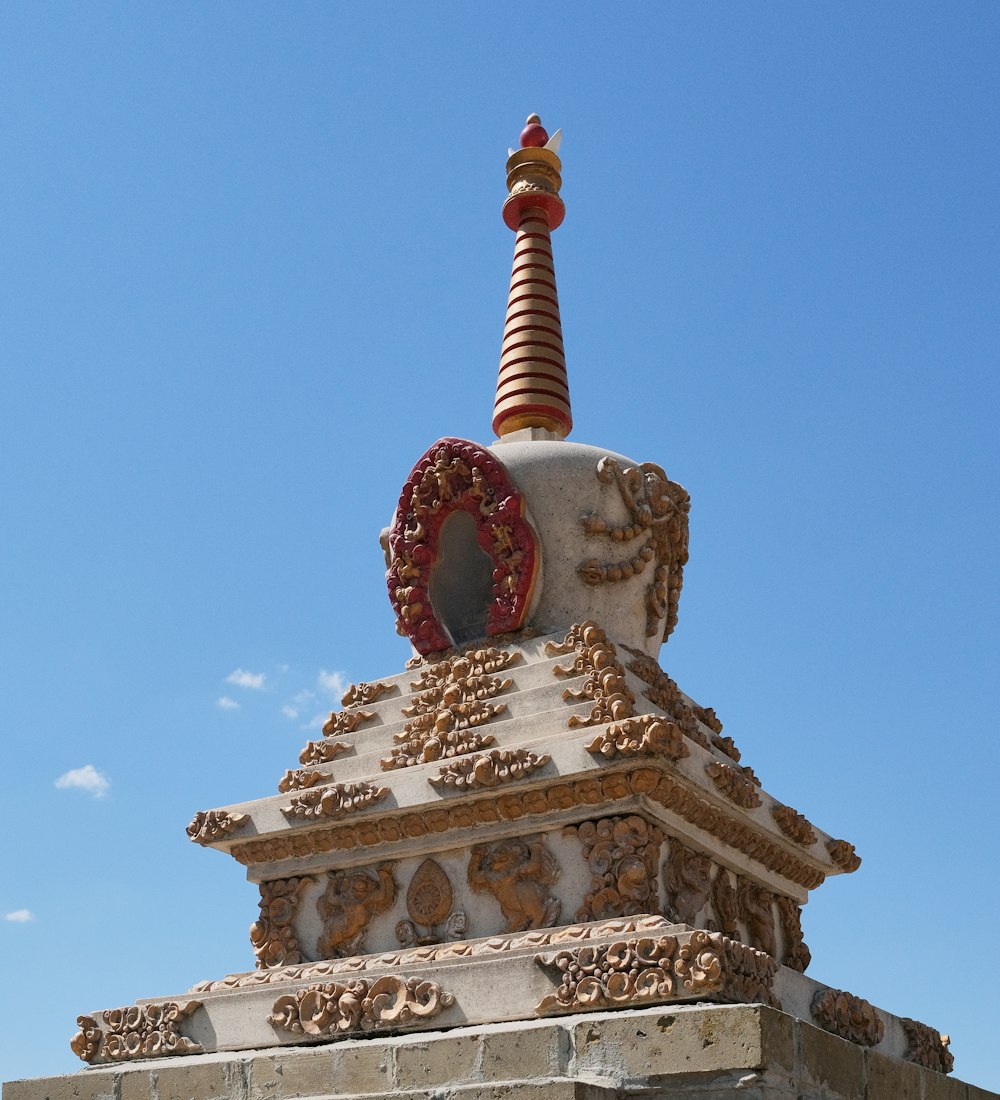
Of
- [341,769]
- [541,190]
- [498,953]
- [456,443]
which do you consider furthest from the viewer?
[541,190]

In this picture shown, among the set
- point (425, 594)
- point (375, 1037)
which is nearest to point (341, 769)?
point (425, 594)

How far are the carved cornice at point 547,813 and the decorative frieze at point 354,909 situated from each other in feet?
0.83

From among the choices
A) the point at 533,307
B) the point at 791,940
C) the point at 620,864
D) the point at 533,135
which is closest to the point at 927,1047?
the point at 791,940

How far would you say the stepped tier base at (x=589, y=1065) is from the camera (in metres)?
7.56

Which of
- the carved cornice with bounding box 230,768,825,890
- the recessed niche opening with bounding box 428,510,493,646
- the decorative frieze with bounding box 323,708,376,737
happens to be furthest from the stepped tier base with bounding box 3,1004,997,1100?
the recessed niche opening with bounding box 428,510,493,646

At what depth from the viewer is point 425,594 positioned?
39.1ft

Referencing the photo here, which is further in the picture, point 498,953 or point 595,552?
point 595,552

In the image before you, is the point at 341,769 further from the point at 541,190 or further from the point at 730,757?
the point at 541,190

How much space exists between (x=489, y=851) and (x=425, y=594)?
271 cm

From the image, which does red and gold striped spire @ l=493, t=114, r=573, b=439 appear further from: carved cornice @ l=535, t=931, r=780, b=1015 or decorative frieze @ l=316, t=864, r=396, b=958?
carved cornice @ l=535, t=931, r=780, b=1015

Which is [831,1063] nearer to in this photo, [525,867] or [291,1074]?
[525,867]

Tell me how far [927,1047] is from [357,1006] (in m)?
4.75

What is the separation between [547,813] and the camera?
9648 millimetres

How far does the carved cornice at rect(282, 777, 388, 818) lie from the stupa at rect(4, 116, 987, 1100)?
0.12ft
